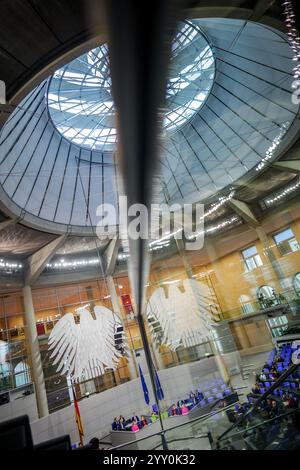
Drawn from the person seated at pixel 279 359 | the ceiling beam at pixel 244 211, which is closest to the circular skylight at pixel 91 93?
the ceiling beam at pixel 244 211

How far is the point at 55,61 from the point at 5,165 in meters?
8.45

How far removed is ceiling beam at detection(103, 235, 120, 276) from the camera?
24.4 meters

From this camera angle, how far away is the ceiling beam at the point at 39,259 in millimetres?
20812

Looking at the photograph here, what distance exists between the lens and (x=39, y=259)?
21.7 meters

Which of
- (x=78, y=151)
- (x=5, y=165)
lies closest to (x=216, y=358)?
(x=78, y=151)

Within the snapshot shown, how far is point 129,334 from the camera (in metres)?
27.9

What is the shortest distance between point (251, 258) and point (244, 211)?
556 cm

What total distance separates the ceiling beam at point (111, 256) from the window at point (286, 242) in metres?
14.0

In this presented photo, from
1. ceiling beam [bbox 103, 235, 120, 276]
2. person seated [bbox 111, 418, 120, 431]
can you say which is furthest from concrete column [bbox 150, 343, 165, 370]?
ceiling beam [bbox 103, 235, 120, 276]

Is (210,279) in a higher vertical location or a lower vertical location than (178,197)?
lower

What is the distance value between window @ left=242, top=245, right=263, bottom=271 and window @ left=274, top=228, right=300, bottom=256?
2367 mm

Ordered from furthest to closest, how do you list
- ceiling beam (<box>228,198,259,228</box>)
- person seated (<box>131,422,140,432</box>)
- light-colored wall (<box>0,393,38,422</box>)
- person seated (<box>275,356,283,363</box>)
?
1. ceiling beam (<box>228,198,259,228</box>)
2. person seated (<box>275,356,283,363</box>)
3. person seated (<box>131,422,140,432</box>)
4. light-colored wall (<box>0,393,38,422</box>)

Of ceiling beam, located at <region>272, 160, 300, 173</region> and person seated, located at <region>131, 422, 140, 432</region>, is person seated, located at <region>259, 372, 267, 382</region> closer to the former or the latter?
person seated, located at <region>131, 422, 140, 432</region>
